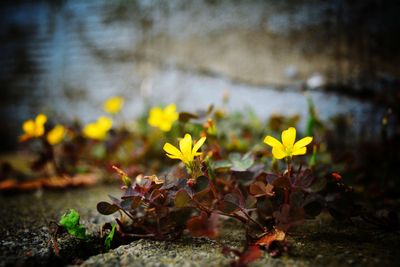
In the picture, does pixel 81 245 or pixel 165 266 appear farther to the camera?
pixel 81 245

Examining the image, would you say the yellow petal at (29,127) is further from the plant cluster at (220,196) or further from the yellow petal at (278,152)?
the yellow petal at (278,152)

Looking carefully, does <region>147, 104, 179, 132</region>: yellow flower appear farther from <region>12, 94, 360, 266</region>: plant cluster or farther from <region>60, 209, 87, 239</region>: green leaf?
<region>60, 209, 87, 239</region>: green leaf

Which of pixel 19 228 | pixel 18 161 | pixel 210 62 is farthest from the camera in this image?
pixel 18 161

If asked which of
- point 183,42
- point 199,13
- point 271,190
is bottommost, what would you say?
point 271,190

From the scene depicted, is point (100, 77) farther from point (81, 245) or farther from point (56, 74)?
point (81, 245)

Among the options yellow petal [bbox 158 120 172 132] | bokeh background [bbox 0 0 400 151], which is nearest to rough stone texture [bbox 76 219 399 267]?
yellow petal [bbox 158 120 172 132]

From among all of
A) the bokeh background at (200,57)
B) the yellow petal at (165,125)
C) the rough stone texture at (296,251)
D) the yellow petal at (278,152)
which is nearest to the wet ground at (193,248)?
the rough stone texture at (296,251)

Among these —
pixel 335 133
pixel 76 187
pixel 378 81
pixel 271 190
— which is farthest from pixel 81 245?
pixel 378 81
